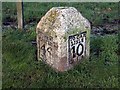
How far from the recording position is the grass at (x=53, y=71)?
Result: 5.18 m

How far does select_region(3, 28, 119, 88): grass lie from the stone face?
0.16 meters

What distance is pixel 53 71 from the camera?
5.46m

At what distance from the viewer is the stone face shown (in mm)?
5258

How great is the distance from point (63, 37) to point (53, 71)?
2.03 feet

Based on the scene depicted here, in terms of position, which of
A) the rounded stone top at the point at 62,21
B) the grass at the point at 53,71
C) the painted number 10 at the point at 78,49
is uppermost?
the rounded stone top at the point at 62,21

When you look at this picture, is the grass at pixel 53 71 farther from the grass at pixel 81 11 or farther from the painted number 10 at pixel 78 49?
the grass at pixel 81 11

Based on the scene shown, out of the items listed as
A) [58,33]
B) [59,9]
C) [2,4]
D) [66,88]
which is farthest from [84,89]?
[2,4]

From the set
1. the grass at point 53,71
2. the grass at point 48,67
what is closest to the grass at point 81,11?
the grass at point 48,67

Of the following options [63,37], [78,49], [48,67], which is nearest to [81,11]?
[78,49]

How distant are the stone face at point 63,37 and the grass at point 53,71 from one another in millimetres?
164

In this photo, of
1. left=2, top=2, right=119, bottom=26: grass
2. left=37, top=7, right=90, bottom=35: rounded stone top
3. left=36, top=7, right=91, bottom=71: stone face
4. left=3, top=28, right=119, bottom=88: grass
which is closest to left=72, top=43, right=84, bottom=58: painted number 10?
left=36, top=7, right=91, bottom=71: stone face

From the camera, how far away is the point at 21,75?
17.7 ft

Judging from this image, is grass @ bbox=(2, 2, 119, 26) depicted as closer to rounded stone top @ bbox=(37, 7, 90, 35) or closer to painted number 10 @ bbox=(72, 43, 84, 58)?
painted number 10 @ bbox=(72, 43, 84, 58)

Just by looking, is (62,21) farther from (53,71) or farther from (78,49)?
(53,71)
